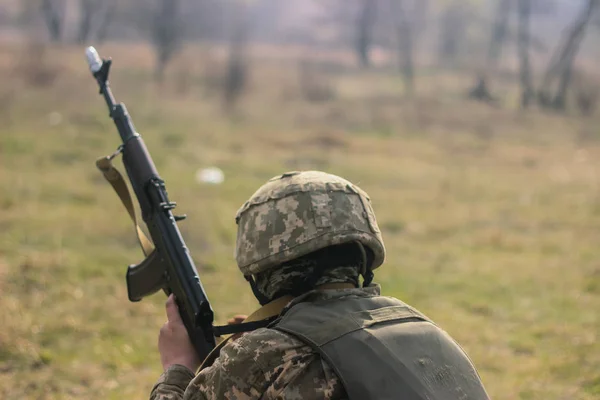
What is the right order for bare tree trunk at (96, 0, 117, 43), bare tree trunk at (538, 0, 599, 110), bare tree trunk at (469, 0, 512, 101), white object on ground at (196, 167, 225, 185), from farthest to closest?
1. bare tree trunk at (96, 0, 117, 43)
2. bare tree trunk at (469, 0, 512, 101)
3. bare tree trunk at (538, 0, 599, 110)
4. white object on ground at (196, 167, 225, 185)

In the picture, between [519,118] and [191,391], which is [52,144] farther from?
[519,118]

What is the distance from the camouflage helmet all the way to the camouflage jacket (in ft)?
0.82

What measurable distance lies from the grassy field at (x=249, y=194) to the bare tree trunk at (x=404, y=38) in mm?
11543

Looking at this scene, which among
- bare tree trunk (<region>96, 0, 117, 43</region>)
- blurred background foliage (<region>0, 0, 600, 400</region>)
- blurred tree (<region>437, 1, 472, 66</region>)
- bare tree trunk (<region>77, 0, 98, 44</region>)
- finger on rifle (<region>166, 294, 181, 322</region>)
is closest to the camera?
finger on rifle (<region>166, 294, 181, 322</region>)

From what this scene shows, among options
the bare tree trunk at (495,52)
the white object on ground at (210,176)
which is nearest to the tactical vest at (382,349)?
the white object on ground at (210,176)

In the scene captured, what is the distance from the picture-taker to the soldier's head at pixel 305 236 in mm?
1986

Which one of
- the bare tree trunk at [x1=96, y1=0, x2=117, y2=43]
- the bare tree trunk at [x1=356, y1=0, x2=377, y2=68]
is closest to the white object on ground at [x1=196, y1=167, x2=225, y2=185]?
the bare tree trunk at [x1=96, y1=0, x2=117, y2=43]

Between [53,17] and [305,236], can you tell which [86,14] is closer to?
[53,17]

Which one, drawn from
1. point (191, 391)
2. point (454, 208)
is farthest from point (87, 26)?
point (191, 391)

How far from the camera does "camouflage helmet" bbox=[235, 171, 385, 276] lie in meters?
1.98

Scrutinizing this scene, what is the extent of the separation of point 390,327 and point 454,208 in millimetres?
9050

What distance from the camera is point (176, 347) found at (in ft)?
7.88

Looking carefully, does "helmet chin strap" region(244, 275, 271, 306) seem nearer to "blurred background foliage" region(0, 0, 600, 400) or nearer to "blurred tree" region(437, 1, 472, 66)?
"blurred background foliage" region(0, 0, 600, 400)

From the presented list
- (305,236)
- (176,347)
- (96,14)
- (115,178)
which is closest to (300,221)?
(305,236)
